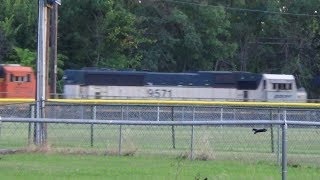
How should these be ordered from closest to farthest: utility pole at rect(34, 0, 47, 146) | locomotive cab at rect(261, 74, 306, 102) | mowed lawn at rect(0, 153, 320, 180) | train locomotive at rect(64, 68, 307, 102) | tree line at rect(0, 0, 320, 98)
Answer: mowed lawn at rect(0, 153, 320, 180), utility pole at rect(34, 0, 47, 146), train locomotive at rect(64, 68, 307, 102), locomotive cab at rect(261, 74, 306, 102), tree line at rect(0, 0, 320, 98)

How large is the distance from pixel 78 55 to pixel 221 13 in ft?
40.8

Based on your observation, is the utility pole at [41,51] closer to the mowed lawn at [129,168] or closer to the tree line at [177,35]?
the mowed lawn at [129,168]

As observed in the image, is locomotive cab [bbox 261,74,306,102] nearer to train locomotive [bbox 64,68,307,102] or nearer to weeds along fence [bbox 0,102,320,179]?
train locomotive [bbox 64,68,307,102]

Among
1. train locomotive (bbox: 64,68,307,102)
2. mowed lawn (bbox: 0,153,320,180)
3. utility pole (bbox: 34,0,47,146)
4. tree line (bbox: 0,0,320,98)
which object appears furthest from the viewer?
tree line (bbox: 0,0,320,98)

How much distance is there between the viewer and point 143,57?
2628 inches

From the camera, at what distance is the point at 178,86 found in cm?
5362

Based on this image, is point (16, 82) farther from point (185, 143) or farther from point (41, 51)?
point (185, 143)

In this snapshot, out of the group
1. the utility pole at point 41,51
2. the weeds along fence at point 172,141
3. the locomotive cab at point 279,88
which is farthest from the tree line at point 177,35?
the weeds along fence at point 172,141

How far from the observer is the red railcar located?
51.8 meters

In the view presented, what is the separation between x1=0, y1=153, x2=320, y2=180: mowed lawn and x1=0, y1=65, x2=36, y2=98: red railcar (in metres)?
34.1

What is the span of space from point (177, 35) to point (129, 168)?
53.0 meters

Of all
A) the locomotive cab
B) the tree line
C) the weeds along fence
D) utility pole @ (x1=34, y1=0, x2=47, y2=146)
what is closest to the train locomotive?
the locomotive cab

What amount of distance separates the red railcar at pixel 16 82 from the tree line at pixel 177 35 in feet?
29.2

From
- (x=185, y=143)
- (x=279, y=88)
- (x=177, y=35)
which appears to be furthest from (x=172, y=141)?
(x=177, y=35)
